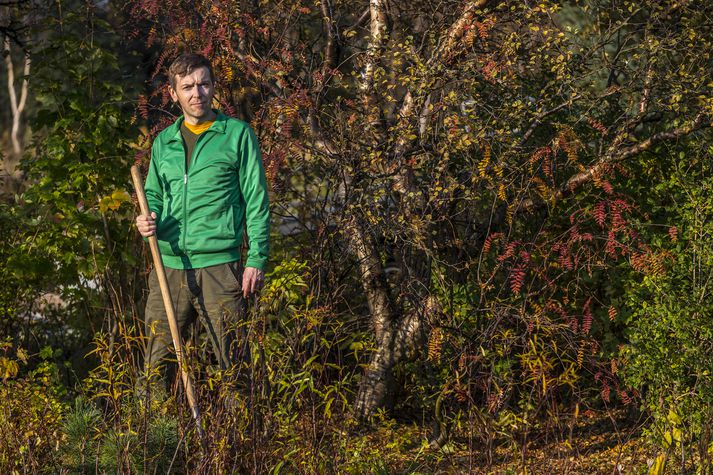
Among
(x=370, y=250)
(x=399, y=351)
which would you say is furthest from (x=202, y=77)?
(x=399, y=351)

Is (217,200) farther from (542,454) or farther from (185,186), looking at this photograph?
(542,454)

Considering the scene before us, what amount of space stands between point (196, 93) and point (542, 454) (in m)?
2.35

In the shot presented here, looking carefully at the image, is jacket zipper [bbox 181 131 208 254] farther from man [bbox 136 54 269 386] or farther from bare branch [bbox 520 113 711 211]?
bare branch [bbox 520 113 711 211]

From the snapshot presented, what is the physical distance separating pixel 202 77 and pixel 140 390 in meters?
1.36

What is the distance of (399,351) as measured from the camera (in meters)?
5.54

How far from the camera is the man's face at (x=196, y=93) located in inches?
180

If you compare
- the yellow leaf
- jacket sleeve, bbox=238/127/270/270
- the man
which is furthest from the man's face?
the yellow leaf

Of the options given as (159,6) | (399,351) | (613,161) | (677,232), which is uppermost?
(159,6)

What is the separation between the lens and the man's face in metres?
4.56

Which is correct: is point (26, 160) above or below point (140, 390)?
above

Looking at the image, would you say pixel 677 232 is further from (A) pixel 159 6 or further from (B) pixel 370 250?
(A) pixel 159 6

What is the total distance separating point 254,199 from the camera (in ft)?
14.9

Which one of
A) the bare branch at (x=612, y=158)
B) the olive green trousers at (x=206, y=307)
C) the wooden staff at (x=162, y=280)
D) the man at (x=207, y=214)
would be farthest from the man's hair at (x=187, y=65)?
the bare branch at (x=612, y=158)

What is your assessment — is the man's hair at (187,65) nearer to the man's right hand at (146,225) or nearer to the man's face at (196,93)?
the man's face at (196,93)
